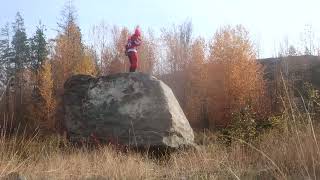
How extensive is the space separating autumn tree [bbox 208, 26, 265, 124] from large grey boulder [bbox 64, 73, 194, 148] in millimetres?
18721

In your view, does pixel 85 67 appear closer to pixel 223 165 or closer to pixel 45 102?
pixel 45 102

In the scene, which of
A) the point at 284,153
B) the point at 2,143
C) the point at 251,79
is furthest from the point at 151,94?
the point at 251,79

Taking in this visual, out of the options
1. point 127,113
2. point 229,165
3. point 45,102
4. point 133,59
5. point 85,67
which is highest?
point 85,67

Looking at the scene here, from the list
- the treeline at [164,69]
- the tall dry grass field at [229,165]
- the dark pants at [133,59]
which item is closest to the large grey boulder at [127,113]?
the dark pants at [133,59]

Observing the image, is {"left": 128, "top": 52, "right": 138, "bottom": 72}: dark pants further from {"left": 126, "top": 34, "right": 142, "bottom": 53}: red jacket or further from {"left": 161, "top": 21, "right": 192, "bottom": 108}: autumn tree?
{"left": 161, "top": 21, "right": 192, "bottom": 108}: autumn tree

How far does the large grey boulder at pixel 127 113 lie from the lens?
421 inches

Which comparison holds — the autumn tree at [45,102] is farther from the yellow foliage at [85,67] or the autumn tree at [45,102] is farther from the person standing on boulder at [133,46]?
the person standing on boulder at [133,46]

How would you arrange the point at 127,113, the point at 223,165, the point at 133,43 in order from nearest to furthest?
1. the point at 223,165
2. the point at 127,113
3. the point at 133,43

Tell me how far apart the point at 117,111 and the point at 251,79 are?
66.4ft

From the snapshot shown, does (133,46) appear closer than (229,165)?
No

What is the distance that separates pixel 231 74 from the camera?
1209 inches

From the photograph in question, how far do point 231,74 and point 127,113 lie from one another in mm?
20547

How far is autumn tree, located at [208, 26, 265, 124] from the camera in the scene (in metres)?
30.2

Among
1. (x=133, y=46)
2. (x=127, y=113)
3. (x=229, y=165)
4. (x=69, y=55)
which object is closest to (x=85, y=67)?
(x=69, y=55)
